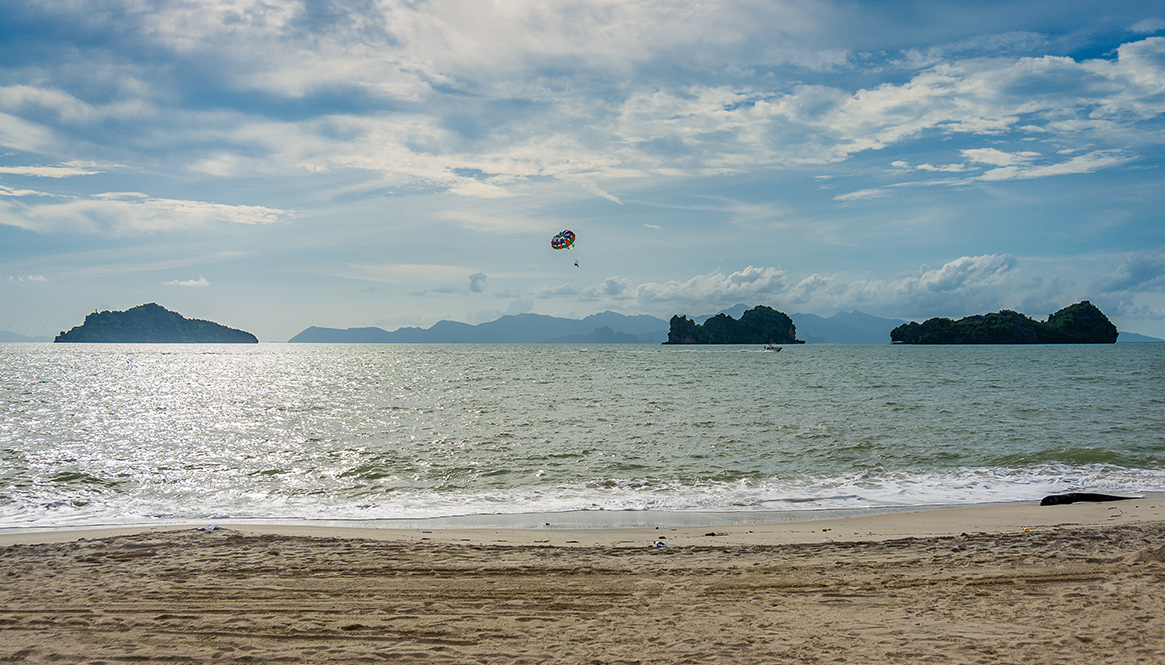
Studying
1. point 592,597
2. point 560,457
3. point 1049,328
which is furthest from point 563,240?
point 1049,328

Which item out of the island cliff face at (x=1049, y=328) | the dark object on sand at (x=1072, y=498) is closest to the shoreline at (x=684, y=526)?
the dark object on sand at (x=1072, y=498)

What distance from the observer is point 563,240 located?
144 feet

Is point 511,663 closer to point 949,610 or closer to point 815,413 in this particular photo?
point 949,610

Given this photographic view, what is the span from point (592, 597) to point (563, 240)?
3786 centimetres

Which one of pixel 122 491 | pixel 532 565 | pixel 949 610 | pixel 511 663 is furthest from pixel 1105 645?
pixel 122 491

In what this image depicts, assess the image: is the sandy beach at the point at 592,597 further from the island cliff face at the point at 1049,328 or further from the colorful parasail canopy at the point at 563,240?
the island cliff face at the point at 1049,328

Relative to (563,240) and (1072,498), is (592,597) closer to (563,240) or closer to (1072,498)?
(1072,498)

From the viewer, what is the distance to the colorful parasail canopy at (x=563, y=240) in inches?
1722

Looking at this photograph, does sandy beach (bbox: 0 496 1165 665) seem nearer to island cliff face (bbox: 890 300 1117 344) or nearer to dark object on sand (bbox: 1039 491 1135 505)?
dark object on sand (bbox: 1039 491 1135 505)

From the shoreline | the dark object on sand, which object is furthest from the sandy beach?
the dark object on sand

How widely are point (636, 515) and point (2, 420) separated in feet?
111

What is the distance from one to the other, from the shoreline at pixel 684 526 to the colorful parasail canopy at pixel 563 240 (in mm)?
32056

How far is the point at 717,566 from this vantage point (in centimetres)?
884

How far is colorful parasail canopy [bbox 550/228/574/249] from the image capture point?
144 feet
